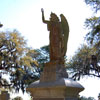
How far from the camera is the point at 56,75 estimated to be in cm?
682

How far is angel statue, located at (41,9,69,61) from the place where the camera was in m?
7.42

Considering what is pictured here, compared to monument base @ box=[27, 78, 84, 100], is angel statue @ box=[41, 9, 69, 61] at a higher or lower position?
higher

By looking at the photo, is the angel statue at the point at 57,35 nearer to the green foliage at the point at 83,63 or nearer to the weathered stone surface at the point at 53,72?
the weathered stone surface at the point at 53,72

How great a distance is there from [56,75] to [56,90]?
651mm

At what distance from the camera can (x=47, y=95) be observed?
654cm

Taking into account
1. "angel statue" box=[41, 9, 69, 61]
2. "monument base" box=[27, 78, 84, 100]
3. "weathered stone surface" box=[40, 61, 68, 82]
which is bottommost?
"monument base" box=[27, 78, 84, 100]

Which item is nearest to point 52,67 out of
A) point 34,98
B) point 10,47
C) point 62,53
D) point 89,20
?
point 62,53

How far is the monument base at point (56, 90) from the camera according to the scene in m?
6.23

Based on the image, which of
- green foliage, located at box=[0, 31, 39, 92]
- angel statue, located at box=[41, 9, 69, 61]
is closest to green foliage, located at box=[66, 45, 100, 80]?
green foliage, located at box=[0, 31, 39, 92]

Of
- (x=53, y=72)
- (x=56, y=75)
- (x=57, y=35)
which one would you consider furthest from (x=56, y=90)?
(x=57, y=35)

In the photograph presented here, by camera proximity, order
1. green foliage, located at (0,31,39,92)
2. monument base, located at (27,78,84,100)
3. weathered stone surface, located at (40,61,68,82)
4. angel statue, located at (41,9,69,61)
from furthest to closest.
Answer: green foliage, located at (0,31,39,92) < angel statue, located at (41,9,69,61) < weathered stone surface, located at (40,61,68,82) < monument base, located at (27,78,84,100)

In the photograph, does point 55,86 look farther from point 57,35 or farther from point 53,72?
point 57,35

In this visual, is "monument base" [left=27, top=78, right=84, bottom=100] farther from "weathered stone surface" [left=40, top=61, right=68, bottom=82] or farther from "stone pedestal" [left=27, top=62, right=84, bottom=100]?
"weathered stone surface" [left=40, top=61, right=68, bottom=82]

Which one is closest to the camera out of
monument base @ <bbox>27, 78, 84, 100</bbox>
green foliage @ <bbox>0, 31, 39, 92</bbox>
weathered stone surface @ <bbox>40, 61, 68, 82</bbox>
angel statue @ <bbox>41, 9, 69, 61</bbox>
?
monument base @ <bbox>27, 78, 84, 100</bbox>
